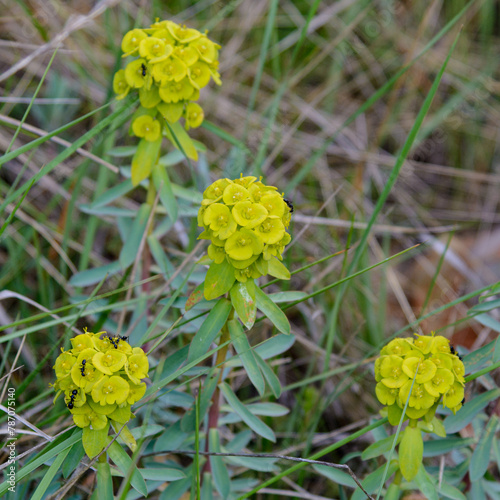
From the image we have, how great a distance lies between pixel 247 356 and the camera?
1.95 metres

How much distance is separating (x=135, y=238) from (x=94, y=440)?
3.30 feet

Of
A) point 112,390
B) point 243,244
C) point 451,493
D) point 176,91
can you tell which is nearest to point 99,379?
point 112,390

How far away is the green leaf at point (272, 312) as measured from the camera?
1.90 metres

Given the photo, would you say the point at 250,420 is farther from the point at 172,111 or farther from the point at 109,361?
the point at 172,111

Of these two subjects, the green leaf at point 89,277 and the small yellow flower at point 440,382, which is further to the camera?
the green leaf at point 89,277

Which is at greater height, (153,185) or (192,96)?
(192,96)

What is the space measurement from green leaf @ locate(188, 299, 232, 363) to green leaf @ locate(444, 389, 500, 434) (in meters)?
0.96

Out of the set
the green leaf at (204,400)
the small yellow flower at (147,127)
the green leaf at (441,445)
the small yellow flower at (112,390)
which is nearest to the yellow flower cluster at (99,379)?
the small yellow flower at (112,390)

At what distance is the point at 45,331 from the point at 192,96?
1.55 meters

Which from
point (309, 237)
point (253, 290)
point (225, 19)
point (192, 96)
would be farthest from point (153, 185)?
point (225, 19)

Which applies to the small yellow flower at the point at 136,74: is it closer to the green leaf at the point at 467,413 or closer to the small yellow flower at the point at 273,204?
the small yellow flower at the point at 273,204

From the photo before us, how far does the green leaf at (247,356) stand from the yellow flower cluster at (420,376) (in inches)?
15.1

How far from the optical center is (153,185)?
2.55 metres

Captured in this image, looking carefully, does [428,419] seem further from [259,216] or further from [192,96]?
[192,96]
